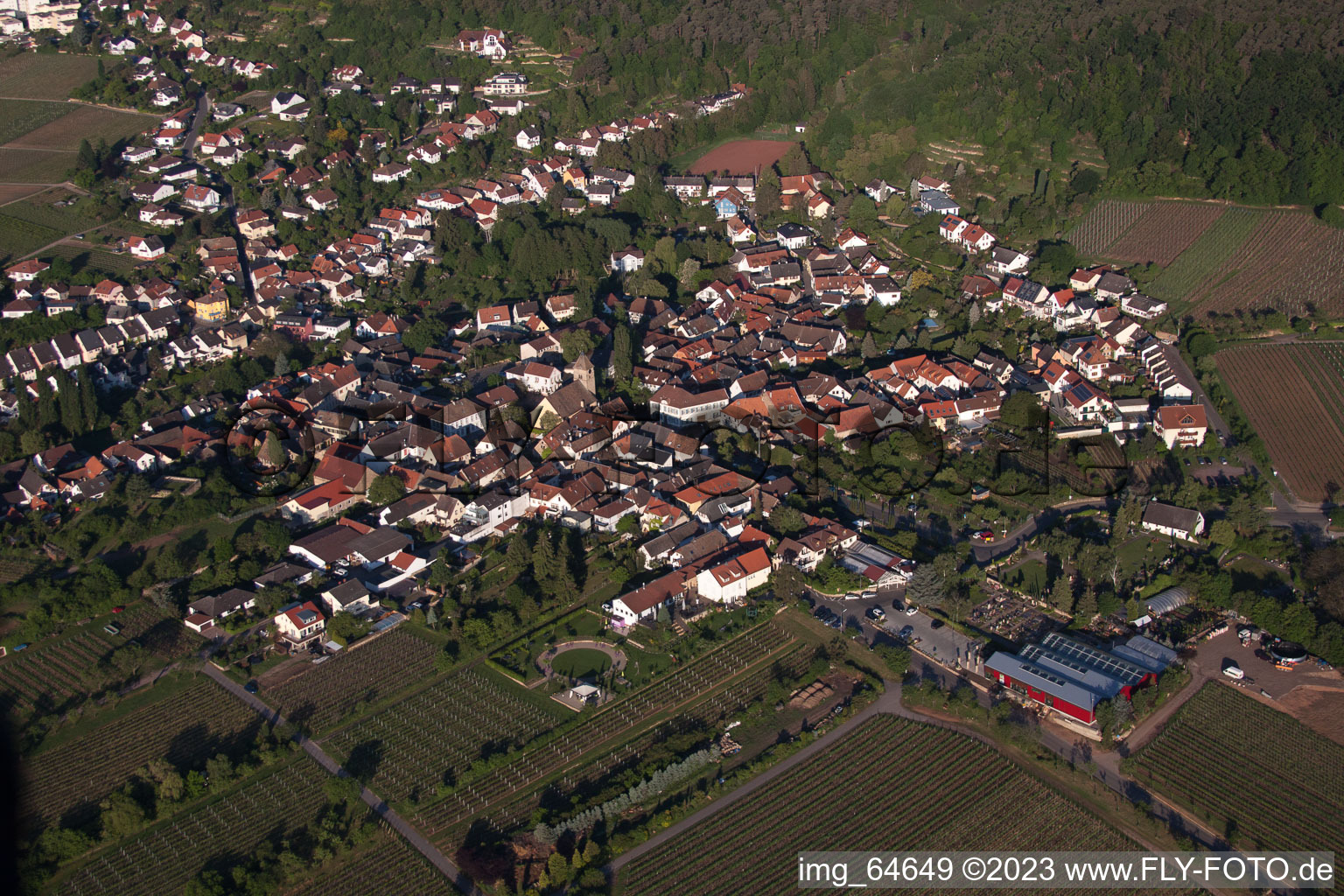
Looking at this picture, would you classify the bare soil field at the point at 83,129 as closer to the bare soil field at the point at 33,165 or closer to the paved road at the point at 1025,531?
the bare soil field at the point at 33,165

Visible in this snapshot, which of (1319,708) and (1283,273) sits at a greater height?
(1283,273)

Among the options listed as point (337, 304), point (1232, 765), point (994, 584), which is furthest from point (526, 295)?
point (1232, 765)

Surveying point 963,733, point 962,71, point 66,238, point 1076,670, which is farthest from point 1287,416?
point 66,238

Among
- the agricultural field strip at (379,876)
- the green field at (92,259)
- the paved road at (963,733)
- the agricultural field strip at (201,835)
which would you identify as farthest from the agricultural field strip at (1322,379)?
the green field at (92,259)

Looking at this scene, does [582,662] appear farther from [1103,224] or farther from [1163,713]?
[1103,224]

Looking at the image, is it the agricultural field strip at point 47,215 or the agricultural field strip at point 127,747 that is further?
the agricultural field strip at point 47,215

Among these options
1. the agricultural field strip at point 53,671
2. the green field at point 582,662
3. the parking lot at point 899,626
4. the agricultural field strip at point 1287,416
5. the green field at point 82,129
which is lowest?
the agricultural field strip at point 53,671

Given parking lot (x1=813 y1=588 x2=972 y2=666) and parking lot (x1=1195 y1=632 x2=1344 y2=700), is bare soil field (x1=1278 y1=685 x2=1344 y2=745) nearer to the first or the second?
parking lot (x1=1195 y1=632 x2=1344 y2=700)
